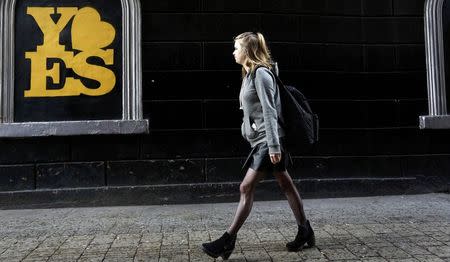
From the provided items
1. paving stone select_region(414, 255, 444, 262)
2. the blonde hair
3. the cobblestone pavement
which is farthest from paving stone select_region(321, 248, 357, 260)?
the blonde hair

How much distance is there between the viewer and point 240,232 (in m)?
4.64

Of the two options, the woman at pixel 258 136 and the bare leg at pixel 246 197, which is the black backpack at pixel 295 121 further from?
the bare leg at pixel 246 197

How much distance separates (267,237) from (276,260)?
700 millimetres

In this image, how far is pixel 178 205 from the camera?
20.4 ft

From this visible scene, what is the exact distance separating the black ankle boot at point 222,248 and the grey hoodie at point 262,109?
0.82m

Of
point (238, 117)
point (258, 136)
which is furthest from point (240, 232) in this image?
point (238, 117)

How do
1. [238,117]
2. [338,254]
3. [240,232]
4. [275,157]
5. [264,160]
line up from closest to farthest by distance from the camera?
1. [275,157]
2. [264,160]
3. [338,254]
4. [240,232]
5. [238,117]

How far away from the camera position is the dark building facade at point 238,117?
20.5ft

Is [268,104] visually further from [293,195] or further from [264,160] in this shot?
[293,195]

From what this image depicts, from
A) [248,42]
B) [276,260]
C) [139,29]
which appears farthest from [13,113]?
[276,260]

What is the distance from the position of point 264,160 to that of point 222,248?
2.64 feet

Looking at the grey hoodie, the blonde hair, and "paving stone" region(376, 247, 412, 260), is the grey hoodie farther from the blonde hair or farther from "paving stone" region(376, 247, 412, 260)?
"paving stone" region(376, 247, 412, 260)

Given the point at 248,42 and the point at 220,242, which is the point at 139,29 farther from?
the point at 220,242

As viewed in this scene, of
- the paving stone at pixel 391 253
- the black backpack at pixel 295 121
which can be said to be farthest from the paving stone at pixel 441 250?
the black backpack at pixel 295 121
